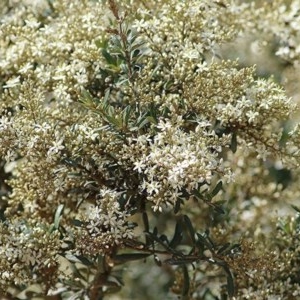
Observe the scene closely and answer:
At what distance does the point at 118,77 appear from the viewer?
1098 millimetres

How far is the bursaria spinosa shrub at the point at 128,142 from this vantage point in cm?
96

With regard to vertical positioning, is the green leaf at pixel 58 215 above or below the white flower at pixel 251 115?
below

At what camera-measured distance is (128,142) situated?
97cm

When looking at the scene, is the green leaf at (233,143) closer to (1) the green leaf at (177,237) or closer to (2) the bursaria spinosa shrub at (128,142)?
(2) the bursaria spinosa shrub at (128,142)

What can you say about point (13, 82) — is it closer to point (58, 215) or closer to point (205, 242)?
point (58, 215)

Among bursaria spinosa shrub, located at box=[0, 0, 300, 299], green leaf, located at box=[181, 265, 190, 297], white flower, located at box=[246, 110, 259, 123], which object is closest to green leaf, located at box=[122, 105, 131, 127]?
bursaria spinosa shrub, located at box=[0, 0, 300, 299]

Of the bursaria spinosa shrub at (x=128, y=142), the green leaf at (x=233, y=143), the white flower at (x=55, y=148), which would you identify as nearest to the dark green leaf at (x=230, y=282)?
the bursaria spinosa shrub at (x=128, y=142)

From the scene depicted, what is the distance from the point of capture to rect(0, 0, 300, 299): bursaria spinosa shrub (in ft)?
3.17

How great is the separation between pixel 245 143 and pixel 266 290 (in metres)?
0.22

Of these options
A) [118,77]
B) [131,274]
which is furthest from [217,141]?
[131,274]

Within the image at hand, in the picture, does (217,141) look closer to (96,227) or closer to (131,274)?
(96,227)

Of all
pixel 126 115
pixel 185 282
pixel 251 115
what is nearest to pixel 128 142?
pixel 126 115

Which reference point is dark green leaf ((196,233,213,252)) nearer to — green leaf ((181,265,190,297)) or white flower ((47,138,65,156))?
green leaf ((181,265,190,297))

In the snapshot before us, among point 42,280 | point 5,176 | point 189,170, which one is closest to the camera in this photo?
point 189,170
